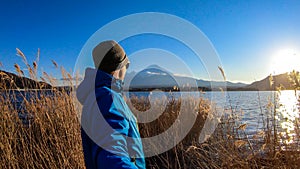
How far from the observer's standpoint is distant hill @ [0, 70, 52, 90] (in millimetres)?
3281

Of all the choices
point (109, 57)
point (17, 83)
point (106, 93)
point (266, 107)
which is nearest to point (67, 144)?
point (17, 83)

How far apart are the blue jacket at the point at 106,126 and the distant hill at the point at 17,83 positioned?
2196mm

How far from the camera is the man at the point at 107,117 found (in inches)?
44.9

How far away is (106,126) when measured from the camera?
46.7 inches

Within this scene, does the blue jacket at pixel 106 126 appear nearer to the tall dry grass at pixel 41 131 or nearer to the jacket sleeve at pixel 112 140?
the jacket sleeve at pixel 112 140

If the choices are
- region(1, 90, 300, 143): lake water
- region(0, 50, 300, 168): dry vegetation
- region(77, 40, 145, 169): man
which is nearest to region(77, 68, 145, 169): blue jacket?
region(77, 40, 145, 169): man

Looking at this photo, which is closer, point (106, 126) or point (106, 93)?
point (106, 126)

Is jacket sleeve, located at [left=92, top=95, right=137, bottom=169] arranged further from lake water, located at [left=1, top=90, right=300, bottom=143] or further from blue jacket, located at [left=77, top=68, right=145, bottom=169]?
lake water, located at [left=1, top=90, right=300, bottom=143]

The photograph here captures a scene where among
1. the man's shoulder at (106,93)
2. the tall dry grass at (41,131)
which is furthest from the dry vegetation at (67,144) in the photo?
the man's shoulder at (106,93)

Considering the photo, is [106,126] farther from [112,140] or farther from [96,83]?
[96,83]

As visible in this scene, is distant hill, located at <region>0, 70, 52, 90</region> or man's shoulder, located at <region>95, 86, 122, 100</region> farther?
distant hill, located at <region>0, 70, 52, 90</region>

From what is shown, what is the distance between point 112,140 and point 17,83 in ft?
9.75

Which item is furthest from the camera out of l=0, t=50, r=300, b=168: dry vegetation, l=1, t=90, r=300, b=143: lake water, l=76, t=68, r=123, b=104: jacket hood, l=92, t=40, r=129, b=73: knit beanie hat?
l=1, t=90, r=300, b=143: lake water

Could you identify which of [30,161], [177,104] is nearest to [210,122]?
[177,104]
